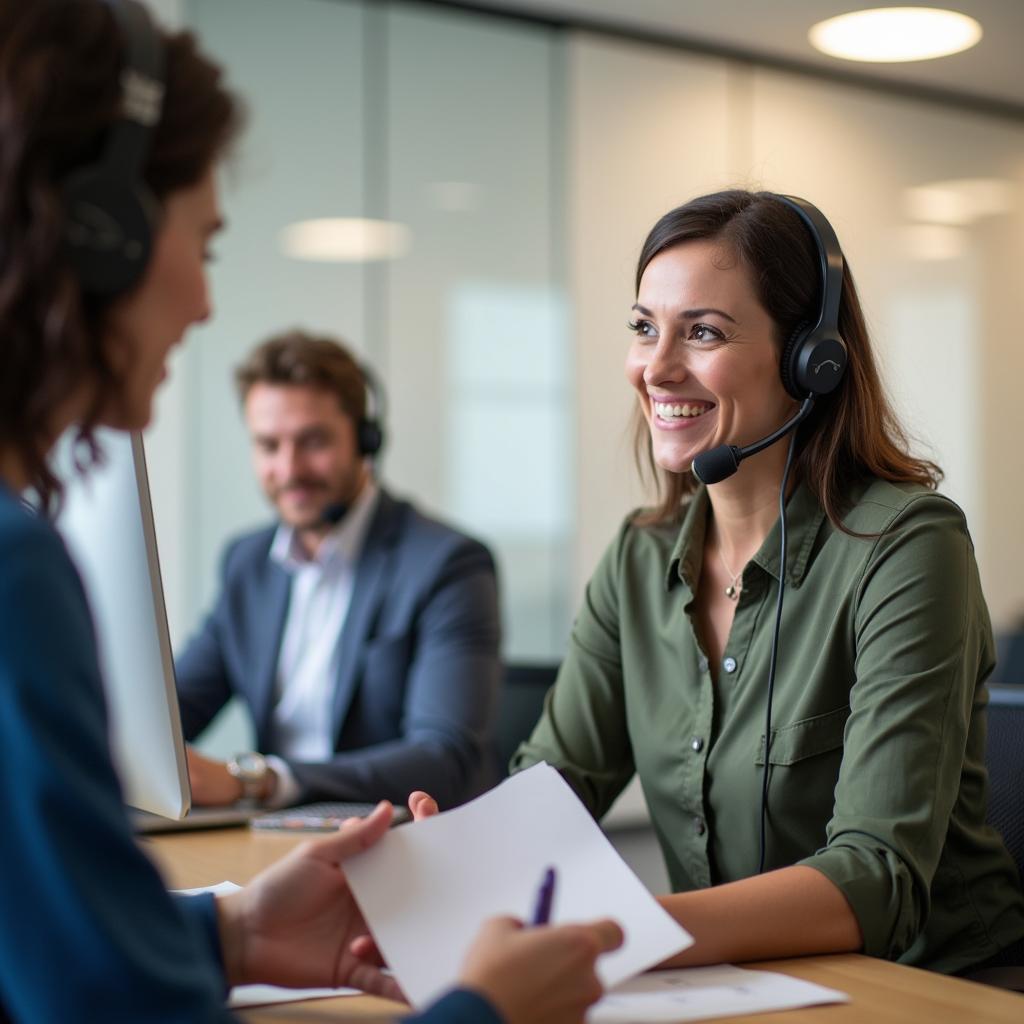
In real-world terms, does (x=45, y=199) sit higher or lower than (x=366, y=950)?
higher

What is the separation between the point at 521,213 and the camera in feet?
15.7

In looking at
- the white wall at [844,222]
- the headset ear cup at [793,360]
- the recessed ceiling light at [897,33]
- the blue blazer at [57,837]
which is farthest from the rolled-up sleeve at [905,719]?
the recessed ceiling light at [897,33]

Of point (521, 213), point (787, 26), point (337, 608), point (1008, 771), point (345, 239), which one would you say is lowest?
point (1008, 771)

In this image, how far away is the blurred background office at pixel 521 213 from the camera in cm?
422

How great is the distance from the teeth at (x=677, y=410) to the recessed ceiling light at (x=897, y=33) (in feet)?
10.0

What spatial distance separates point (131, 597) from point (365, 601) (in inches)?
54.4

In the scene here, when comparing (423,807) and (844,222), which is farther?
(844,222)

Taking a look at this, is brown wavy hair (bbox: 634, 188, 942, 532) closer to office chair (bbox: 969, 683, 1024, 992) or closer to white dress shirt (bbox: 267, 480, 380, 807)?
office chair (bbox: 969, 683, 1024, 992)

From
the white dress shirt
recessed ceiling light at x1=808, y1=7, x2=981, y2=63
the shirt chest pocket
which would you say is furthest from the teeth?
recessed ceiling light at x1=808, y1=7, x2=981, y2=63

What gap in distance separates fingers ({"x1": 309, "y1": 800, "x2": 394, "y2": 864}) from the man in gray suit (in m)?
1.27

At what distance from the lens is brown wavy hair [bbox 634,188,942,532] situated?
1624 millimetres

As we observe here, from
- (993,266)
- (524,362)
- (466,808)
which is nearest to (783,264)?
(466,808)

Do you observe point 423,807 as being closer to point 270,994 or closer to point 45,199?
point 270,994

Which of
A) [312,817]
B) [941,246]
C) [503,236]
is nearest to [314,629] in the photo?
[312,817]
